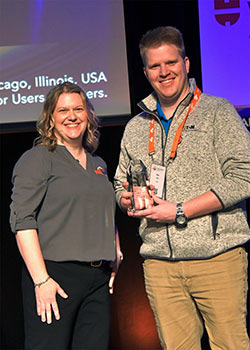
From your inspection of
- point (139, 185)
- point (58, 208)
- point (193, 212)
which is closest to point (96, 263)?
point (58, 208)

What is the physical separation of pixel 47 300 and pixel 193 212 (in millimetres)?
785

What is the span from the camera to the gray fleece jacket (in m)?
2.05

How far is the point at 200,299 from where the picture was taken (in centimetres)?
215

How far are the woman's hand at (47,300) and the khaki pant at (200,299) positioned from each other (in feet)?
1.60

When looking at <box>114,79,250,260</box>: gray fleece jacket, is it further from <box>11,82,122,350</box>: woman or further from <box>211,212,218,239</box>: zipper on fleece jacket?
<box>11,82,122,350</box>: woman

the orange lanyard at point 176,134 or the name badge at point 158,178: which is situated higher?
the orange lanyard at point 176,134

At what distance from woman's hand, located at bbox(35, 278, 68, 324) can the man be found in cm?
48

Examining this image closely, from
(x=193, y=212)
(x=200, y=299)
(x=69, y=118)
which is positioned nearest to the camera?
(x=193, y=212)

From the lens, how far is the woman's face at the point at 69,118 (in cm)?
227

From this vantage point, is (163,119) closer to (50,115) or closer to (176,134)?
(176,134)

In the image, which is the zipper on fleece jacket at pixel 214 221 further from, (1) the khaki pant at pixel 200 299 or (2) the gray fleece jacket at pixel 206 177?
(1) the khaki pant at pixel 200 299

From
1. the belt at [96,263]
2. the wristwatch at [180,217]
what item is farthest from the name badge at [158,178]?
the belt at [96,263]

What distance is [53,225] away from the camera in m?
2.14

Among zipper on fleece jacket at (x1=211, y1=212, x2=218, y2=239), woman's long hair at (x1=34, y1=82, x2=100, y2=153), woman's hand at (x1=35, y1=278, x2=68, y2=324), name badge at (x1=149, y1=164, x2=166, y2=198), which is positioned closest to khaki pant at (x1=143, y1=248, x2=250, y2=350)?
zipper on fleece jacket at (x1=211, y1=212, x2=218, y2=239)
